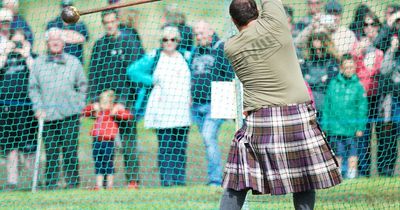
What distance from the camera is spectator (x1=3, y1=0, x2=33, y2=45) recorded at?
690 centimetres

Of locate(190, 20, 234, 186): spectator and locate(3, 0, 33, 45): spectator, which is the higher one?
locate(3, 0, 33, 45): spectator

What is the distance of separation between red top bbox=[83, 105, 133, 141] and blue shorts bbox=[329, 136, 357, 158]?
1782 mm

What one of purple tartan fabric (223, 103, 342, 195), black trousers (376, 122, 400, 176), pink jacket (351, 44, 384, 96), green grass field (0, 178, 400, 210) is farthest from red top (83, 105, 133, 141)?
purple tartan fabric (223, 103, 342, 195)

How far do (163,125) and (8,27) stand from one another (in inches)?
59.4

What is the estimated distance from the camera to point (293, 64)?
441 centimetres

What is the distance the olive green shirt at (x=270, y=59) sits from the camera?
4359mm

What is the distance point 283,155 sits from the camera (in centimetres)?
441

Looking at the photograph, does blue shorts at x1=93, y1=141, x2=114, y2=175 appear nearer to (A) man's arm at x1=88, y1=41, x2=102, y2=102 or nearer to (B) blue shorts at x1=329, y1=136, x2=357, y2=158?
(A) man's arm at x1=88, y1=41, x2=102, y2=102

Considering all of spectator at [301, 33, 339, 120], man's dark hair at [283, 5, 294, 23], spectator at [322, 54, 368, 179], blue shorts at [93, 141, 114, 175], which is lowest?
blue shorts at [93, 141, 114, 175]

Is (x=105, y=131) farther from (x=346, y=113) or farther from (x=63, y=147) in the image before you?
(x=346, y=113)

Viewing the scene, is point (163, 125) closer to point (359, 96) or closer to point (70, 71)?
point (70, 71)

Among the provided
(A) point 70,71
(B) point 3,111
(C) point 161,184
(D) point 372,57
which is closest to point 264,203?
(C) point 161,184

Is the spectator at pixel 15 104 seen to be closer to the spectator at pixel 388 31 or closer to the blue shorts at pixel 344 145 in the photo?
the blue shorts at pixel 344 145

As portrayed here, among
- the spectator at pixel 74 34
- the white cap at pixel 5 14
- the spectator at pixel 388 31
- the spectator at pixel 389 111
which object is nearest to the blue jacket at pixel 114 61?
the spectator at pixel 74 34
